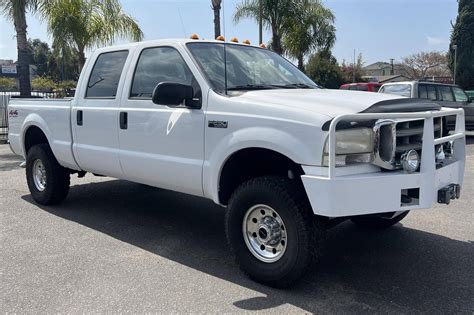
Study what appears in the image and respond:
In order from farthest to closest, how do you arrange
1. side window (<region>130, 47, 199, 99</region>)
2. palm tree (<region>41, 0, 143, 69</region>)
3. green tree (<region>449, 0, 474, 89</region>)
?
green tree (<region>449, 0, 474, 89</region>) < palm tree (<region>41, 0, 143, 69</region>) < side window (<region>130, 47, 199, 99</region>)

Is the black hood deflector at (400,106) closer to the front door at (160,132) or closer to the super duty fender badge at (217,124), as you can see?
the super duty fender badge at (217,124)

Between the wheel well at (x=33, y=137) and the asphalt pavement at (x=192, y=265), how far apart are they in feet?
2.86

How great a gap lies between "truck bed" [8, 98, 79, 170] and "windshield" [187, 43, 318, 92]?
2.14 m

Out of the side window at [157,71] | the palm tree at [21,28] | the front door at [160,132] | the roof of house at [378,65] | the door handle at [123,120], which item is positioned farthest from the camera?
the roof of house at [378,65]

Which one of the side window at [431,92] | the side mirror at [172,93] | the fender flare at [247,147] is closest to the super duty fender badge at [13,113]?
the side mirror at [172,93]

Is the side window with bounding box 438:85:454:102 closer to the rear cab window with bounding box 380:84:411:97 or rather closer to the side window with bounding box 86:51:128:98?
the rear cab window with bounding box 380:84:411:97

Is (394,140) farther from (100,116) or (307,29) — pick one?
(307,29)

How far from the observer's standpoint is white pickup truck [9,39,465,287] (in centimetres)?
336

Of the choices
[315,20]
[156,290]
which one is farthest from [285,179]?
[315,20]

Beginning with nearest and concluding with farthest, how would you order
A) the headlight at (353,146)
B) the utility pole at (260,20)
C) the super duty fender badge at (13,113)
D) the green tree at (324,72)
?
the headlight at (353,146), the super duty fender badge at (13,113), the utility pole at (260,20), the green tree at (324,72)

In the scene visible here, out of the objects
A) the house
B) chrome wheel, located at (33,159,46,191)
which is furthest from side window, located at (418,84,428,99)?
the house

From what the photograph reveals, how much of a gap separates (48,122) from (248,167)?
10.4ft

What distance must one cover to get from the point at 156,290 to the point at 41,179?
3534 mm

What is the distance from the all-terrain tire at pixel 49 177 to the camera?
6.20m
